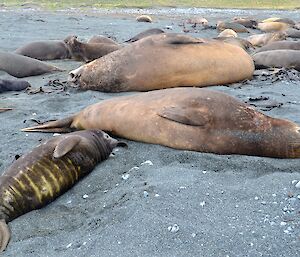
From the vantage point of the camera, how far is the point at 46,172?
340 cm

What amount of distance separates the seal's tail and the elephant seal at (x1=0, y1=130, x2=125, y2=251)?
0.73 m

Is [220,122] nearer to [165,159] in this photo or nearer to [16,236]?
[165,159]

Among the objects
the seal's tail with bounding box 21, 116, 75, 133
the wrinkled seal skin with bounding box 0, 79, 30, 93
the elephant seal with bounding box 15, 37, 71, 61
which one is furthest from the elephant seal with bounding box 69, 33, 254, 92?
the elephant seal with bounding box 15, 37, 71, 61

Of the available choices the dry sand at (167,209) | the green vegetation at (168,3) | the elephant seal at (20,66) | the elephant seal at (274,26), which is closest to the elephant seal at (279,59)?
the elephant seal at (20,66)

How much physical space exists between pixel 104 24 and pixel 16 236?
13412mm

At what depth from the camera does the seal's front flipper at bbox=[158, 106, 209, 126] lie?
152 inches

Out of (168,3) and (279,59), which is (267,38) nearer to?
(279,59)

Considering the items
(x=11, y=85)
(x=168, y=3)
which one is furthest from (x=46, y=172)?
(x=168, y=3)

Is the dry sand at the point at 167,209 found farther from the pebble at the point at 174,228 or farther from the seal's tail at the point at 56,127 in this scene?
the seal's tail at the point at 56,127

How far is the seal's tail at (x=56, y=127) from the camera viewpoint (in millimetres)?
4496

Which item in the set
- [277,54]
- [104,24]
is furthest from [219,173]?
[104,24]

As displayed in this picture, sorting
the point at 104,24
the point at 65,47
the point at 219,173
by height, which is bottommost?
the point at 104,24

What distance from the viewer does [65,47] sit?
29.0 feet

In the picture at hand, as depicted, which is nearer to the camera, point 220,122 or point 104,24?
point 220,122
